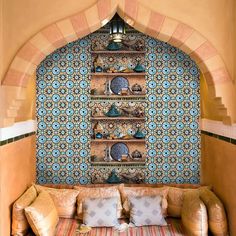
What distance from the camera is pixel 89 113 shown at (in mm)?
5062

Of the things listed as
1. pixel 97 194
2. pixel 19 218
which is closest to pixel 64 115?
pixel 97 194

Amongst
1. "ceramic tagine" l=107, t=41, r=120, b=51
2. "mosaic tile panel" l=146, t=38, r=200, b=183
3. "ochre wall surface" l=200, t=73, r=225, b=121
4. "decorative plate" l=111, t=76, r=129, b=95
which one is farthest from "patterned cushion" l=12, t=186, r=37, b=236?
"ochre wall surface" l=200, t=73, r=225, b=121

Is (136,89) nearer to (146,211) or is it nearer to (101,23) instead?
(101,23)

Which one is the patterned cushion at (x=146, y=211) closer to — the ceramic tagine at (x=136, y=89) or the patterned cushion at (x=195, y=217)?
the patterned cushion at (x=195, y=217)

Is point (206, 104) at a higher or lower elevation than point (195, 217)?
higher

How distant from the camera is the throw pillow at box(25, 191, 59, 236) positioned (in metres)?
3.76

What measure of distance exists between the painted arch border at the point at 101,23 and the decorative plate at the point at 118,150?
184 centimetres

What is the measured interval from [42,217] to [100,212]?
2.53 ft

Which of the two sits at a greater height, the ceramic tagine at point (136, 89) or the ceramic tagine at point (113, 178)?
the ceramic tagine at point (136, 89)

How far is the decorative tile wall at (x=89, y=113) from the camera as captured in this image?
199 inches

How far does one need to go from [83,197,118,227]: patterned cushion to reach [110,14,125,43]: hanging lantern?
88.2 inches

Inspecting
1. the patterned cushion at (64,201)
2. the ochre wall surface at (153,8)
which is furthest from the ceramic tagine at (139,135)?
the ochre wall surface at (153,8)

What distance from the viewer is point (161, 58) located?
5.04m

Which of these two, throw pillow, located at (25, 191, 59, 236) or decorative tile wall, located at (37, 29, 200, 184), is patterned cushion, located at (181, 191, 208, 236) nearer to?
decorative tile wall, located at (37, 29, 200, 184)
